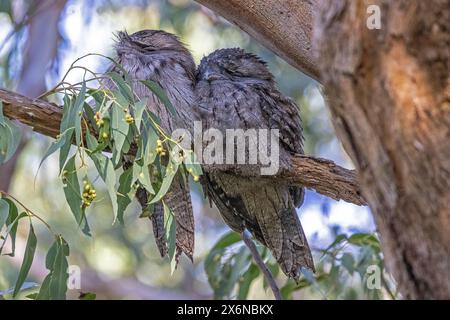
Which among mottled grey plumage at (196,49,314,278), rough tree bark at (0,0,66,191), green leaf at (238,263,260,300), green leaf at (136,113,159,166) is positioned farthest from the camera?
rough tree bark at (0,0,66,191)

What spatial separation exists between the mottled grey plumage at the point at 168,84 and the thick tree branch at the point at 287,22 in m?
0.39

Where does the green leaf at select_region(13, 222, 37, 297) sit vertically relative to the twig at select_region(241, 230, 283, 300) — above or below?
below

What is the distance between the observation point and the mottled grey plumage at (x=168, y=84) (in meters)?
2.92

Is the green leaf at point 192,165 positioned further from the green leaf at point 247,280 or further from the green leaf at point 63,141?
the green leaf at point 247,280

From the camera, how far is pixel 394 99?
1.23 meters

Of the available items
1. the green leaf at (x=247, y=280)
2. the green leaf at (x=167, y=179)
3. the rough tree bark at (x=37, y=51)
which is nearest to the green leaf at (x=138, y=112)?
the green leaf at (x=167, y=179)

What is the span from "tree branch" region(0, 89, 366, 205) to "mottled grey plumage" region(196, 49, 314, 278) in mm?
119

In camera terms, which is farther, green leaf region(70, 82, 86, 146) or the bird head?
the bird head

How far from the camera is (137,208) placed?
6953 mm

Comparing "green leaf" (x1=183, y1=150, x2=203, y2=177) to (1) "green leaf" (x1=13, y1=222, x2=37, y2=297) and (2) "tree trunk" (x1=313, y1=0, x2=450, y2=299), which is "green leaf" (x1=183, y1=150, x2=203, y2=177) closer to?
(1) "green leaf" (x1=13, y1=222, x2=37, y2=297)

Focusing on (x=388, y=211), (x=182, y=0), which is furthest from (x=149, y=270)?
(x=388, y=211)

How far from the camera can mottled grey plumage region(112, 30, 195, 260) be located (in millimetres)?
2924

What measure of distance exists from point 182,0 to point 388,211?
480 centimetres

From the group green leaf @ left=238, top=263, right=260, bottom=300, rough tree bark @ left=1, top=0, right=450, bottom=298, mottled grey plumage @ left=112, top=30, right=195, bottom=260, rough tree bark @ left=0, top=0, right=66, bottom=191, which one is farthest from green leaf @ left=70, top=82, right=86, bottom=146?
rough tree bark @ left=0, top=0, right=66, bottom=191
